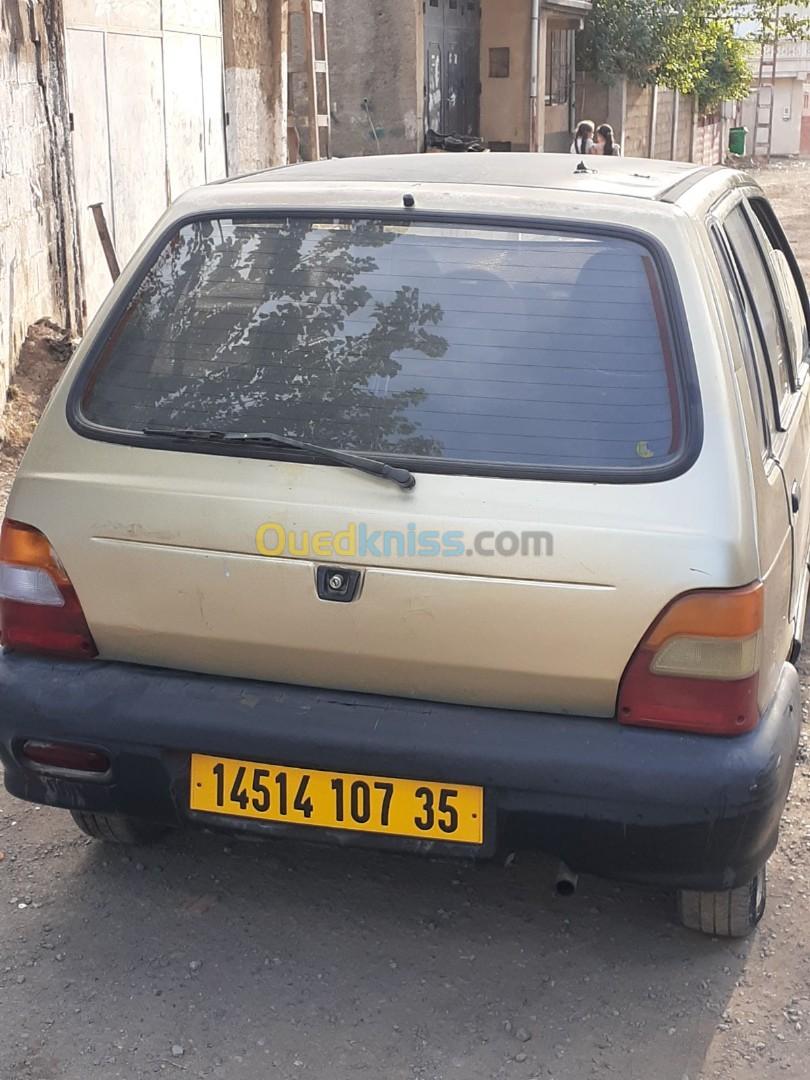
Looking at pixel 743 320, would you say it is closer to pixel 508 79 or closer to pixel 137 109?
pixel 137 109

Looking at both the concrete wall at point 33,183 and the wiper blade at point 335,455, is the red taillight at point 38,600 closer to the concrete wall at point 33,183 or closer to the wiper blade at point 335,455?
the wiper blade at point 335,455

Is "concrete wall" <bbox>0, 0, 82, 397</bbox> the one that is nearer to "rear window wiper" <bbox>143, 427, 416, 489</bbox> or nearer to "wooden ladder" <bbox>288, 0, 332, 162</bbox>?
"rear window wiper" <bbox>143, 427, 416, 489</bbox>

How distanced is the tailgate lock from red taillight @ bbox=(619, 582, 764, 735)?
0.54 meters

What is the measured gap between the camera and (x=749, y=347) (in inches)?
116

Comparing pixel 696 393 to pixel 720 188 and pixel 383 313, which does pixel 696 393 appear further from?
pixel 720 188

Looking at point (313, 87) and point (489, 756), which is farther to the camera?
point (313, 87)

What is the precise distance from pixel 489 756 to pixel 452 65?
20575mm

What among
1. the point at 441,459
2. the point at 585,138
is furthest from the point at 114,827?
the point at 585,138

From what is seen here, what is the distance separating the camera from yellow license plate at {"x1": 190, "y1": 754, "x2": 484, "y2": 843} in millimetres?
2588

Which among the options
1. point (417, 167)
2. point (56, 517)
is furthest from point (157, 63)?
point (56, 517)

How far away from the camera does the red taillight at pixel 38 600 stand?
2791mm

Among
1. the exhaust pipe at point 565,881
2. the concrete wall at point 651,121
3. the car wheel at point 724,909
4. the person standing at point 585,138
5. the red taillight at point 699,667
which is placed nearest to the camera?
the red taillight at point 699,667

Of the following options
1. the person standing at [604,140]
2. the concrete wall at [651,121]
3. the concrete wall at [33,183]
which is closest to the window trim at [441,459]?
the concrete wall at [33,183]

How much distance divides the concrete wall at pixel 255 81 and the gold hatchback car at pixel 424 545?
31.1 ft
